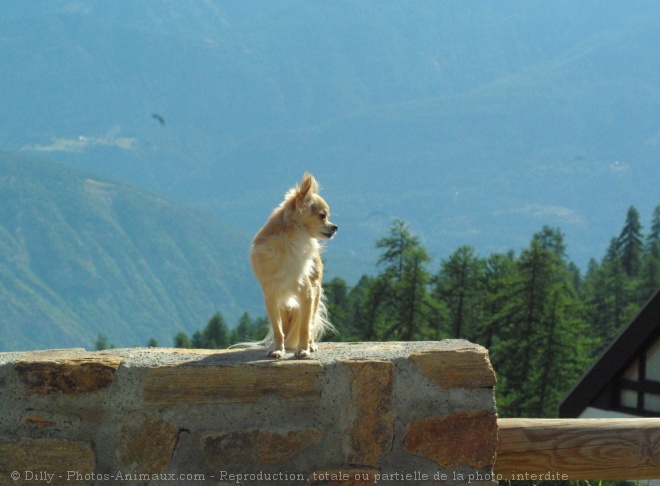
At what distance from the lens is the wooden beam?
4.28 m

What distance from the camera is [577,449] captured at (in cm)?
432

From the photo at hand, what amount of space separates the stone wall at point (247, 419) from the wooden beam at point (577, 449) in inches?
13.2

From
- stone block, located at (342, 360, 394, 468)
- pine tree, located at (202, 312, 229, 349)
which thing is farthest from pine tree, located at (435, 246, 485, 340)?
stone block, located at (342, 360, 394, 468)

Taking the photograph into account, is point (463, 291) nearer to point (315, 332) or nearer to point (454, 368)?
point (315, 332)

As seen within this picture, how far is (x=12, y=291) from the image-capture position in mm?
184750

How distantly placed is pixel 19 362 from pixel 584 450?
2525 millimetres

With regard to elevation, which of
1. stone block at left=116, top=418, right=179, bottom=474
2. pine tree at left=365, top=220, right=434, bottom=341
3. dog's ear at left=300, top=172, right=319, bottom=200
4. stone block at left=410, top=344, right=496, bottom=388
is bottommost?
stone block at left=116, top=418, right=179, bottom=474

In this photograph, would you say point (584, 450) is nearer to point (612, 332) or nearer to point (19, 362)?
point (19, 362)

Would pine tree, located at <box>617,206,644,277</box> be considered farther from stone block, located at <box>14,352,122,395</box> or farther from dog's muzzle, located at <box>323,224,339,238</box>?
stone block, located at <box>14,352,122,395</box>

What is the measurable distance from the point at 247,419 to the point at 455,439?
872mm

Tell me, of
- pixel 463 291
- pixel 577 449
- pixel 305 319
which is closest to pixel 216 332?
pixel 463 291

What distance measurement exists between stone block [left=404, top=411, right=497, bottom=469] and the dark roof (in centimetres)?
1200

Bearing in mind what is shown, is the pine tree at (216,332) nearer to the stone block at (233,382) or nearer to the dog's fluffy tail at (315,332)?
the dog's fluffy tail at (315,332)

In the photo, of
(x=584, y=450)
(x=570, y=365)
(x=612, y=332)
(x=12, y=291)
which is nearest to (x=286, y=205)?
(x=584, y=450)
